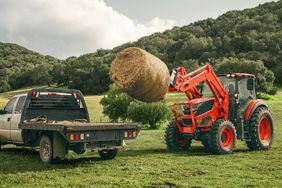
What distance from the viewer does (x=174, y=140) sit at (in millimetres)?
13586

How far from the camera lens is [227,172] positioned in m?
9.14

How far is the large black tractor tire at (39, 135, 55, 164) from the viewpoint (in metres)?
10.7

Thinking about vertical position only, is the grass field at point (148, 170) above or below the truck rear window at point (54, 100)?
below

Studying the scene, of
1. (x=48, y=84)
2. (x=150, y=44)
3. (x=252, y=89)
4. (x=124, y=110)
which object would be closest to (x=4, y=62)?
(x=48, y=84)

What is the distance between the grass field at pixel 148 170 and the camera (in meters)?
8.08

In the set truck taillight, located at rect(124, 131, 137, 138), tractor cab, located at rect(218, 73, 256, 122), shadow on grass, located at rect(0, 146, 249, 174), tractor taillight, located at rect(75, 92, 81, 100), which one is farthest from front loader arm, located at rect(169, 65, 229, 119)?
tractor taillight, located at rect(75, 92, 81, 100)

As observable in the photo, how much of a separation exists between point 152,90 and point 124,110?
2324cm

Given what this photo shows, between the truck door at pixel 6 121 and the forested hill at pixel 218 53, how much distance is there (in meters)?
45.7

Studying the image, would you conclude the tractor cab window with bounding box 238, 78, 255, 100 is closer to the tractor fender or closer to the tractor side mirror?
the tractor side mirror

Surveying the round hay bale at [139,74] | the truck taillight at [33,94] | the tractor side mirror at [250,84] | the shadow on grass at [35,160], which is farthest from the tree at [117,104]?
the round hay bale at [139,74]

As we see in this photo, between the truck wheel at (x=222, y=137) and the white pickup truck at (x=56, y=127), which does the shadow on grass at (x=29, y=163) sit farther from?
the truck wheel at (x=222, y=137)

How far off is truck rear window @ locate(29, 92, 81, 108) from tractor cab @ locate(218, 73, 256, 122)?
515 centimetres

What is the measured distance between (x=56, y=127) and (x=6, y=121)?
3.82 metres

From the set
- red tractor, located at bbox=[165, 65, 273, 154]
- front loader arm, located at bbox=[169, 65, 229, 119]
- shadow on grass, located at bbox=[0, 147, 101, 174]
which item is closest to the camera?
shadow on grass, located at bbox=[0, 147, 101, 174]
